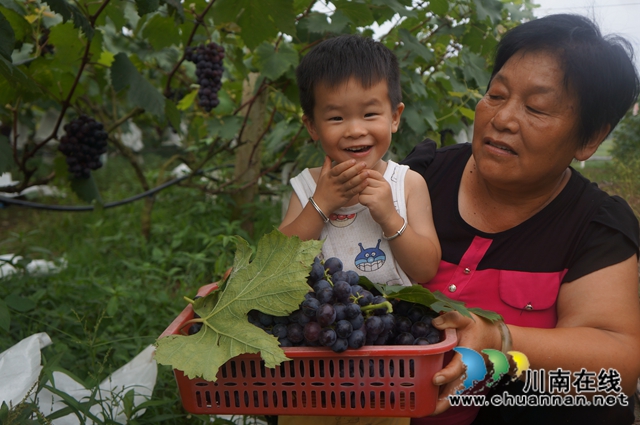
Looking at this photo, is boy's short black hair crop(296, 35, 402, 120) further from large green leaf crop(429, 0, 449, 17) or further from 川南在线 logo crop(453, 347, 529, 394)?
large green leaf crop(429, 0, 449, 17)

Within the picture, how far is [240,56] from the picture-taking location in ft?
11.0

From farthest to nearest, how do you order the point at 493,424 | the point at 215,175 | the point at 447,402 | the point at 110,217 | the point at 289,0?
1. the point at 215,175
2. the point at 110,217
3. the point at 289,0
4. the point at 493,424
5. the point at 447,402

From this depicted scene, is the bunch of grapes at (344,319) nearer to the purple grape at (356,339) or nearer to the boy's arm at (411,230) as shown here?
the purple grape at (356,339)

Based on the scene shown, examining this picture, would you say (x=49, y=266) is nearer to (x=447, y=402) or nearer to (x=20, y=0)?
(x=20, y=0)

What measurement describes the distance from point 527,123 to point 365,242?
552 millimetres

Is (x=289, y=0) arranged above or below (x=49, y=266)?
above

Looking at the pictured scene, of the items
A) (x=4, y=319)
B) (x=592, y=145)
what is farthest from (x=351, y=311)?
(x=4, y=319)

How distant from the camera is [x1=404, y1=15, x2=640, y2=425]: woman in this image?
1577 millimetres

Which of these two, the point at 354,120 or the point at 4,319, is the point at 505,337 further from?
the point at 4,319

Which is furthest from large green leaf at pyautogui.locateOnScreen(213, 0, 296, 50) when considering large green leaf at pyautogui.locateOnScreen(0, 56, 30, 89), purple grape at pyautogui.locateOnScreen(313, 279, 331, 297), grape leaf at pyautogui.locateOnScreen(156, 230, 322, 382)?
purple grape at pyautogui.locateOnScreen(313, 279, 331, 297)

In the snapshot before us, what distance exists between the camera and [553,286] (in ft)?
5.69

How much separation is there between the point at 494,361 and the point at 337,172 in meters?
0.62

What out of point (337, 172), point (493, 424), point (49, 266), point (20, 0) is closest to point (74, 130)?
point (20, 0)

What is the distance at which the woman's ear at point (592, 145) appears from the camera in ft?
5.54
